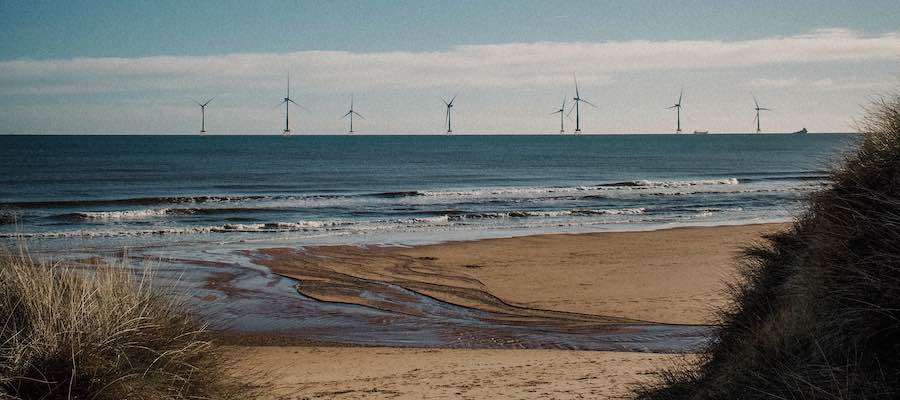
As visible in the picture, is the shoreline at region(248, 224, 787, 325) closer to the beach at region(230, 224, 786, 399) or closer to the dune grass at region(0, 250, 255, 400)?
the beach at region(230, 224, 786, 399)

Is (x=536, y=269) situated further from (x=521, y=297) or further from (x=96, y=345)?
(x=96, y=345)

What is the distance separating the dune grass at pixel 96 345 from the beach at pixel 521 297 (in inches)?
96.4

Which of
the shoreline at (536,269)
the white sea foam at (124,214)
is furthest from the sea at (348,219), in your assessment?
the shoreline at (536,269)

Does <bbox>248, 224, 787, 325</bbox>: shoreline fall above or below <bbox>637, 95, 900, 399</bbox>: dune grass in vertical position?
below

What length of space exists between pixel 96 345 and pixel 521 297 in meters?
11.9

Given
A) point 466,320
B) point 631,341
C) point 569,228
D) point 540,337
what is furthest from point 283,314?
point 569,228

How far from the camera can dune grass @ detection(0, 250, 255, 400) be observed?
6.16 meters

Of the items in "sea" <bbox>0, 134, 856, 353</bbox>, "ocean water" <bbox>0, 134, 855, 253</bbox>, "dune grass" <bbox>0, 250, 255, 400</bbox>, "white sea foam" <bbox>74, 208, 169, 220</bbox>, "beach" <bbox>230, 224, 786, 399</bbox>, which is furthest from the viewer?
"white sea foam" <bbox>74, 208, 169, 220</bbox>

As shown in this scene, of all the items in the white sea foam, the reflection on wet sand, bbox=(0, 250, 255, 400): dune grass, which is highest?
bbox=(0, 250, 255, 400): dune grass

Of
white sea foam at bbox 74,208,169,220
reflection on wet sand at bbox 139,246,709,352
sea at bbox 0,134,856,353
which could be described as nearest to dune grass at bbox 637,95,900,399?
sea at bbox 0,134,856,353

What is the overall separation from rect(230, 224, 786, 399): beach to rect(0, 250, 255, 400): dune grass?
2449mm

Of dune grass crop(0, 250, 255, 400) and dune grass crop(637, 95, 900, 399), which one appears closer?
dune grass crop(637, 95, 900, 399)

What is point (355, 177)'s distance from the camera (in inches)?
2680

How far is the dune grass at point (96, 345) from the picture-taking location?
6.16 metres
